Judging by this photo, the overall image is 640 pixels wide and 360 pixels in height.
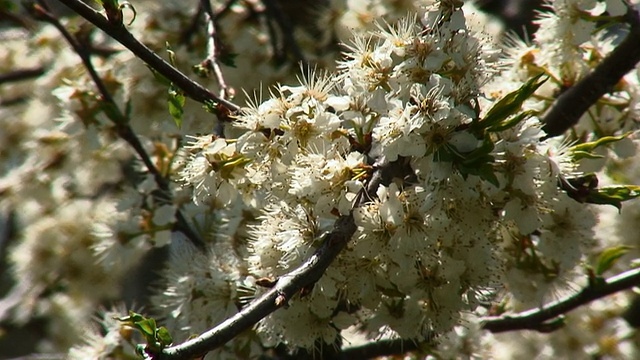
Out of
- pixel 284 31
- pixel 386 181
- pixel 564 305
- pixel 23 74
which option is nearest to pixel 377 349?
pixel 564 305

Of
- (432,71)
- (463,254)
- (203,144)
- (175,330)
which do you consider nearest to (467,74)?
(432,71)

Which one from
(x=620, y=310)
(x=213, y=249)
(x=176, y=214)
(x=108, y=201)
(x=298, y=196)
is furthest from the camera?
(x=108, y=201)

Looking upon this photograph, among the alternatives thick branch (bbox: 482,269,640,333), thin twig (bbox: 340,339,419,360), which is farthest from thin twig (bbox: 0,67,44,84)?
thick branch (bbox: 482,269,640,333)

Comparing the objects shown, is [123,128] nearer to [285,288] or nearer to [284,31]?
[284,31]

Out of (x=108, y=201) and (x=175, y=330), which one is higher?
(x=175, y=330)

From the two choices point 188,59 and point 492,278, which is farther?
point 188,59

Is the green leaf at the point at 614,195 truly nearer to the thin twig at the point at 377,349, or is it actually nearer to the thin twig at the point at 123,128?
the thin twig at the point at 377,349

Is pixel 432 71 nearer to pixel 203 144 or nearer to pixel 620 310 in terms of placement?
pixel 203 144
